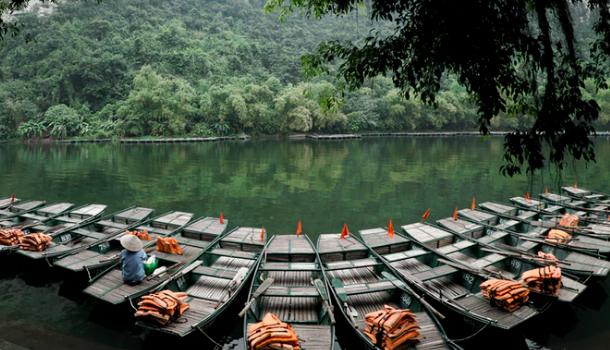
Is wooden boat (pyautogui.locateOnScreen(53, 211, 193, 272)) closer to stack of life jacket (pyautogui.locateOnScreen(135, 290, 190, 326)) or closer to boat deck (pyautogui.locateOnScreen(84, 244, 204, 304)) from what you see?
boat deck (pyautogui.locateOnScreen(84, 244, 204, 304))

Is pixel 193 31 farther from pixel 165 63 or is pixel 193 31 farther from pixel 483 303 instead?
pixel 483 303

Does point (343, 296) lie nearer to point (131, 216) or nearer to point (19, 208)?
point (131, 216)

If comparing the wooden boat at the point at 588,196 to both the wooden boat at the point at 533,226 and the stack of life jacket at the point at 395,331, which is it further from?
the stack of life jacket at the point at 395,331

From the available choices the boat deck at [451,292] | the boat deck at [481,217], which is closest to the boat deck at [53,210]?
the boat deck at [451,292]

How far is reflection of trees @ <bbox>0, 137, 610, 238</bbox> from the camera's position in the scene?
1892cm

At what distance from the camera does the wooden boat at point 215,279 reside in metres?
6.96

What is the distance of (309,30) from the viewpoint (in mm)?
110875

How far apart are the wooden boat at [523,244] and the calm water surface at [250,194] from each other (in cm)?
91

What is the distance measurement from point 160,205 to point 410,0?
17993 millimetres

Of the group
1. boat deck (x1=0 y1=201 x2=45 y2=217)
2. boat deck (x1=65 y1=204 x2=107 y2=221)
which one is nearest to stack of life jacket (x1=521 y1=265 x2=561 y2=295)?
boat deck (x1=65 y1=204 x2=107 y2=221)

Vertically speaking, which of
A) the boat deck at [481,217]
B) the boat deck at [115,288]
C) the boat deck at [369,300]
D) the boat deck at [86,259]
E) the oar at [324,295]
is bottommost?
the boat deck at [369,300]

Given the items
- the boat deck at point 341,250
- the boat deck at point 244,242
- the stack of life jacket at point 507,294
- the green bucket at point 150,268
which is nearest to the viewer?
the stack of life jacket at point 507,294

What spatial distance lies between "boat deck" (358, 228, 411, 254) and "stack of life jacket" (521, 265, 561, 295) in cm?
381

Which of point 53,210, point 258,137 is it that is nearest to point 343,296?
point 53,210
